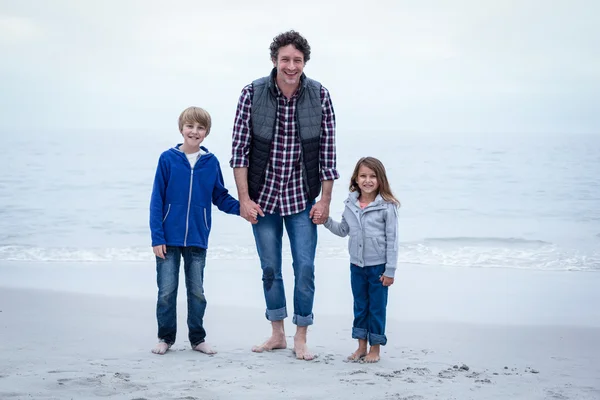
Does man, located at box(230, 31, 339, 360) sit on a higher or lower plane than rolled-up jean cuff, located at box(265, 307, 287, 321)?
higher

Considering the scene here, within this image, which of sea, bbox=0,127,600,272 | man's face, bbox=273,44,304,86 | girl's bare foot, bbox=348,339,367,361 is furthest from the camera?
sea, bbox=0,127,600,272

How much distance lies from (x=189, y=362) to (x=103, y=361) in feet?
1.63

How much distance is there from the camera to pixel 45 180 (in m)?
19.7

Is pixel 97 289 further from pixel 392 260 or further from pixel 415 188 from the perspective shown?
pixel 415 188

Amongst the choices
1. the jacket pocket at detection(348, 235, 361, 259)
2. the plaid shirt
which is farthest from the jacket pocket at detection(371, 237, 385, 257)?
the plaid shirt

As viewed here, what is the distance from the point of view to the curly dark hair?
397 centimetres

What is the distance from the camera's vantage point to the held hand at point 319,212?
4070 millimetres

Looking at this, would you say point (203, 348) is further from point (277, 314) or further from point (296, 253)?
point (296, 253)

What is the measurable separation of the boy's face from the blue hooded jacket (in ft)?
0.26

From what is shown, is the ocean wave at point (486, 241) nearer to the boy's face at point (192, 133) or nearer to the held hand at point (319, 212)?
the held hand at point (319, 212)

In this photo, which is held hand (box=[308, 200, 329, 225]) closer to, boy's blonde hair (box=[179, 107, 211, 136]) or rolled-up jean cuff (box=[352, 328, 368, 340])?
rolled-up jean cuff (box=[352, 328, 368, 340])

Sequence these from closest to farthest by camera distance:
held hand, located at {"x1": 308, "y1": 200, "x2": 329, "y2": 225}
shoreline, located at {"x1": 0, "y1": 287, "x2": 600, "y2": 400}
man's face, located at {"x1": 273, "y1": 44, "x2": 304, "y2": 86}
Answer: shoreline, located at {"x1": 0, "y1": 287, "x2": 600, "y2": 400} → man's face, located at {"x1": 273, "y1": 44, "x2": 304, "y2": 86} → held hand, located at {"x1": 308, "y1": 200, "x2": 329, "y2": 225}

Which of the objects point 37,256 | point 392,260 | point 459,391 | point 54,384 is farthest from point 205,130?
point 37,256

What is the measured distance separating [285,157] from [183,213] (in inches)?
27.3
